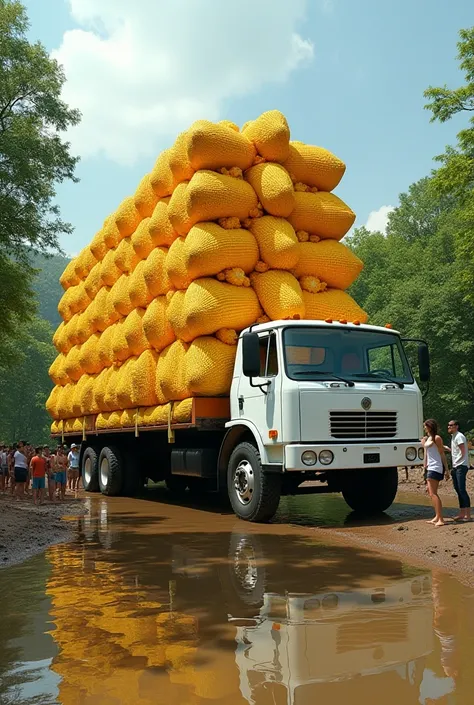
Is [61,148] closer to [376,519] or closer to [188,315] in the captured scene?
[188,315]

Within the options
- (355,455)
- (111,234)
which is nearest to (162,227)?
(111,234)

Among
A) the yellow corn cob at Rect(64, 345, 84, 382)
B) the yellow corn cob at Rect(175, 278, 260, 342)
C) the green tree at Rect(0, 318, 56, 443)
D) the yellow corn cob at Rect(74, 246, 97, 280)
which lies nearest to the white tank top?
the yellow corn cob at Rect(175, 278, 260, 342)

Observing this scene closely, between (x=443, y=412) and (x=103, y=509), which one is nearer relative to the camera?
(x=103, y=509)

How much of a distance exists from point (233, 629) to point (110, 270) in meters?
12.0

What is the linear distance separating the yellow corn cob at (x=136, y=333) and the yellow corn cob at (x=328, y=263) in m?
3.36

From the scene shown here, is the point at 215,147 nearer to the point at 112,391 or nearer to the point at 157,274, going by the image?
the point at 157,274

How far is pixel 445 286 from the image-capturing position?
111ft

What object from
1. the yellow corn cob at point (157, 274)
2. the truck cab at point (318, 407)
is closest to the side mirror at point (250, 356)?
the truck cab at point (318, 407)

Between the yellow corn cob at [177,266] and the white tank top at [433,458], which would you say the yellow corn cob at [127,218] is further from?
the white tank top at [433,458]

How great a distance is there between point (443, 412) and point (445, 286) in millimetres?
6111

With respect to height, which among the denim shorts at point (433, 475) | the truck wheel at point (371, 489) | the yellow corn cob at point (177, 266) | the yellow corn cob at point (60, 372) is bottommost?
the truck wheel at point (371, 489)

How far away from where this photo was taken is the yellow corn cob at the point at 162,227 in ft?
40.9

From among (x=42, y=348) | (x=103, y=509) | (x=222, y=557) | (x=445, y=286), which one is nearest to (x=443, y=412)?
(x=445, y=286)

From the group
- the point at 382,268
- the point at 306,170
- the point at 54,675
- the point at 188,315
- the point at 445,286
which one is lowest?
the point at 54,675
